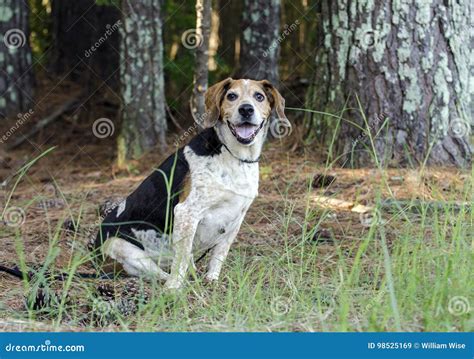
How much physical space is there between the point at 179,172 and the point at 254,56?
156 inches

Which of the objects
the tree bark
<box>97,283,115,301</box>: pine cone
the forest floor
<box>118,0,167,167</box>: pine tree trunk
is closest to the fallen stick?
Result: <box>118,0,167,167</box>: pine tree trunk

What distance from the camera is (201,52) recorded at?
720 cm

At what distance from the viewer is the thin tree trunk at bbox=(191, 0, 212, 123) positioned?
7047 millimetres

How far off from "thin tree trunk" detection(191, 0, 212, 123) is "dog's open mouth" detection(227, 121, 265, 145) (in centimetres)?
219

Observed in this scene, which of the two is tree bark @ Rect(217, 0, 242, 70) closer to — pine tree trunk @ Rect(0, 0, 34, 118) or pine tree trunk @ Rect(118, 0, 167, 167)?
pine tree trunk @ Rect(0, 0, 34, 118)

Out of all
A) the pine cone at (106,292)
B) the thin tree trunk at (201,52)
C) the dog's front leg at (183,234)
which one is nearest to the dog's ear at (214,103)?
the dog's front leg at (183,234)

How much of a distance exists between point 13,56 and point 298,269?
6422mm

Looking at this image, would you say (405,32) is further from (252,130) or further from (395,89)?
(252,130)

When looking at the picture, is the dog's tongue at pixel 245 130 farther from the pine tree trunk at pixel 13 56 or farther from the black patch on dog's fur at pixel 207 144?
the pine tree trunk at pixel 13 56

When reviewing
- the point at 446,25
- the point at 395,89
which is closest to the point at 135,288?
the point at 395,89

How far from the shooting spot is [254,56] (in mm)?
8664

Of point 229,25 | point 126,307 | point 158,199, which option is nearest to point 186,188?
point 158,199

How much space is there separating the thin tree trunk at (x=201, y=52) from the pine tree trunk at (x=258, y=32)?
1374 mm

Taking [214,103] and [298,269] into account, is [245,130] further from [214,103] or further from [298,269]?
[298,269]
